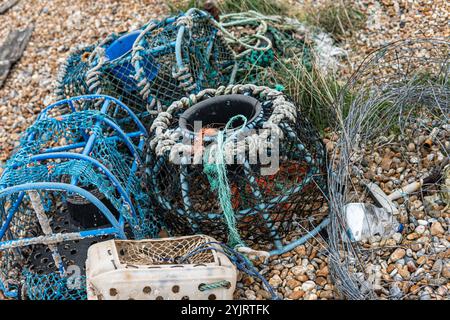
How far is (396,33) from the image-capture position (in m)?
4.80

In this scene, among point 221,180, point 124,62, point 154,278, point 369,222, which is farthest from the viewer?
point 124,62

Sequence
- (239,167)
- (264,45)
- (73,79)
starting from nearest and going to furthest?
(239,167) < (73,79) < (264,45)

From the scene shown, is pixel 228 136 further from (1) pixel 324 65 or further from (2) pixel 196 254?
(1) pixel 324 65

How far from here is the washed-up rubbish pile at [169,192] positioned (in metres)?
2.93

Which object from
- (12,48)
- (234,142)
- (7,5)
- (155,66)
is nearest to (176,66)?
(155,66)

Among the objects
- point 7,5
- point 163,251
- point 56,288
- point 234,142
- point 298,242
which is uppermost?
point 7,5

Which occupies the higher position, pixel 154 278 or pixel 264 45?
pixel 264 45

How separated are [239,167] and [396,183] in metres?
1.03

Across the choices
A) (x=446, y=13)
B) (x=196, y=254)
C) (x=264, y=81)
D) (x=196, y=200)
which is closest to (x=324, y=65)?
(x=264, y=81)

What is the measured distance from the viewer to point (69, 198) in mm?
3566

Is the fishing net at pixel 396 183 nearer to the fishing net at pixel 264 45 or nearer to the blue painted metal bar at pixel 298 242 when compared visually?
the blue painted metal bar at pixel 298 242

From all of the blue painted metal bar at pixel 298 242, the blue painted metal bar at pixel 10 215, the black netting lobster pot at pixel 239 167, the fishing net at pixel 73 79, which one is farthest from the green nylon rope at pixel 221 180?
the fishing net at pixel 73 79

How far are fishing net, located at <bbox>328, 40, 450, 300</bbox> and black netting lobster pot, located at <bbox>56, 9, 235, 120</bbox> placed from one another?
1.03 meters

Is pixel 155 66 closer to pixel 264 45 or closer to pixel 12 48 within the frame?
pixel 264 45
